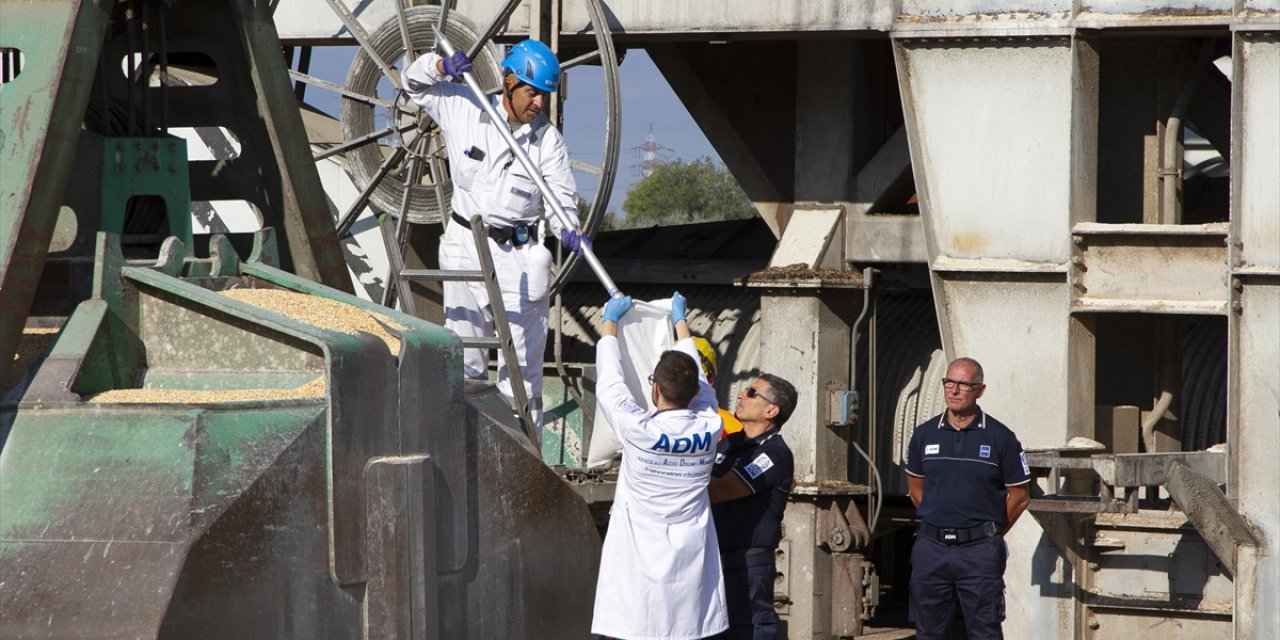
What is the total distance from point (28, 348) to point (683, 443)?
2.44 meters

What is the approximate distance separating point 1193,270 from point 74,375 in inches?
241

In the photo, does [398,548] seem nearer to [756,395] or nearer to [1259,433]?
[756,395]

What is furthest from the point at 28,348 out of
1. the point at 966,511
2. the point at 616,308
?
the point at 966,511

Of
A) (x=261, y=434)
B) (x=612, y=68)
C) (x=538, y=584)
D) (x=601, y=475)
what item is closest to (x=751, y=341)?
(x=612, y=68)

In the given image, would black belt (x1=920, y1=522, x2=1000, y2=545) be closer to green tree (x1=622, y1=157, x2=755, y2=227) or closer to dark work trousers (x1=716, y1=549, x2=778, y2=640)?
dark work trousers (x1=716, y1=549, x2=778, y2=640)

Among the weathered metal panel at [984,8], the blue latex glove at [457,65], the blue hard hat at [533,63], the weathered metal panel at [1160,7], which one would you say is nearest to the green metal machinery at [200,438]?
the blue latex glove at [457,65]

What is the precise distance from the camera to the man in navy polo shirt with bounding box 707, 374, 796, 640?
24.7 feet

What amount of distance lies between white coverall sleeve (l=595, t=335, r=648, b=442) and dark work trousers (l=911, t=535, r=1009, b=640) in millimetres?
1912

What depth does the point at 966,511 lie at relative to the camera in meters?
8.35

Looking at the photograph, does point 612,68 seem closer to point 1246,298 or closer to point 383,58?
point 383,58

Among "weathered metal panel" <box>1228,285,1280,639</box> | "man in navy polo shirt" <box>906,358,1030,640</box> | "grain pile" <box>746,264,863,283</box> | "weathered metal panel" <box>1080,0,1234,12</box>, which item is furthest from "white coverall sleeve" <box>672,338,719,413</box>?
"grain pile" <box>746,264,863,283</box>

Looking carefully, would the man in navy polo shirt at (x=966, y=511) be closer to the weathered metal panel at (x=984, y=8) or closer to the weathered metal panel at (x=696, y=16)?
the weathered metal panel at (x=984, y=8)

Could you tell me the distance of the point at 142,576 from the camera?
590 centimetres

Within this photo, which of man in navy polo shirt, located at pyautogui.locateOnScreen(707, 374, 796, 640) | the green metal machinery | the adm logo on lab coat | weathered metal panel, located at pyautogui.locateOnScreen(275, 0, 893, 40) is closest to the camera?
the green metal machinery
